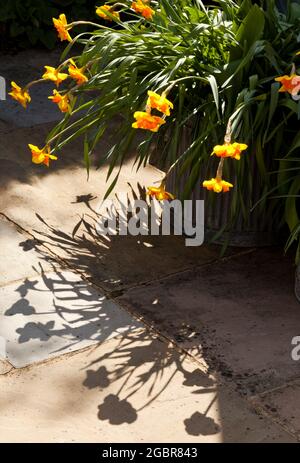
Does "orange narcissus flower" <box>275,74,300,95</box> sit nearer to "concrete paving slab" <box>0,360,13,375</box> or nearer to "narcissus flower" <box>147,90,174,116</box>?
"narcissus flower" <box>147,90,174,116</box>

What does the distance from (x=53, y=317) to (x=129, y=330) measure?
1.04 ft

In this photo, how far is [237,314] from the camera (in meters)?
4.22

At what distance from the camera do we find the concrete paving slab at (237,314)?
12.8ft

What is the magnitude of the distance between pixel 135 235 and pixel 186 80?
2.69ft

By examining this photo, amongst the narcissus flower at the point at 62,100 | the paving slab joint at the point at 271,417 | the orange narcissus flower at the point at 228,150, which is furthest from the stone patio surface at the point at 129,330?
the orange narcissus flower at the point at 228,150

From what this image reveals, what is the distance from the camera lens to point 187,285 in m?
4.45

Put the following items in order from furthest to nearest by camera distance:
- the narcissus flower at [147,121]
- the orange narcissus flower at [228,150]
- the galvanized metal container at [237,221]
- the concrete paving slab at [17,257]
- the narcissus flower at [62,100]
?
1. the galvanized metal container at [237,221]
2. the concrete paving slab at [17,257]
3. the narcissus flower at [62,100]
4. the narcissus flower at [147,121]
5. the orange narcissus flower at [228,150]

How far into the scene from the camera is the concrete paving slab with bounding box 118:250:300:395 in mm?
3889

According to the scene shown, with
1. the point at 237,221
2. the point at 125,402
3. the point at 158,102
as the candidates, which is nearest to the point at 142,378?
the point at 125,402

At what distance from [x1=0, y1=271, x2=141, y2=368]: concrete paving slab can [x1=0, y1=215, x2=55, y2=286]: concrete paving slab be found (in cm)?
6

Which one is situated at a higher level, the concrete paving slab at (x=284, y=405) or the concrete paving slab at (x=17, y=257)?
the concrete paving slab at (x=284, y=405)

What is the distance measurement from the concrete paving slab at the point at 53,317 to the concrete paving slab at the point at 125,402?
83 millimetres

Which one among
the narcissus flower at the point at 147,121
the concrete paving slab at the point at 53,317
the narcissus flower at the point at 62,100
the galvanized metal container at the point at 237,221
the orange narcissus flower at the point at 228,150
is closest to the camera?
the orange narcissus flower at the point at 228,150

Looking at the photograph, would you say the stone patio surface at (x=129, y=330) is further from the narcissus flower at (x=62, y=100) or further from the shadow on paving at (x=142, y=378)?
the narcissus flower at (x=62, y=100)
